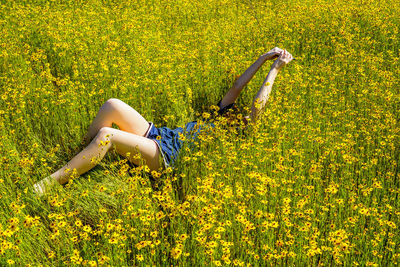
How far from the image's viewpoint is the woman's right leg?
11.9ft

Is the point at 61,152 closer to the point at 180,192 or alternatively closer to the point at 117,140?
the point at 117,140

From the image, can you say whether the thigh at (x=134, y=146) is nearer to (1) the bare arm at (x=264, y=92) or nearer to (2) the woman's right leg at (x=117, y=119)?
(2) the woman's right leg at (x=117, y=119)

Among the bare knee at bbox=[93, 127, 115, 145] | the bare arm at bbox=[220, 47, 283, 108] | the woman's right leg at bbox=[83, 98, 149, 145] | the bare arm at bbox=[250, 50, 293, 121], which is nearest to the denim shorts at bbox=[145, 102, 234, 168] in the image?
the woman's right leg at bbox=[83, 98, 149, 145]

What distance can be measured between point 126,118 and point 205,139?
34.7 inches

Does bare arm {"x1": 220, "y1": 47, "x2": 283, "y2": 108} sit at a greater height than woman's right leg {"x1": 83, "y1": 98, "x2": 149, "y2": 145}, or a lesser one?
greater

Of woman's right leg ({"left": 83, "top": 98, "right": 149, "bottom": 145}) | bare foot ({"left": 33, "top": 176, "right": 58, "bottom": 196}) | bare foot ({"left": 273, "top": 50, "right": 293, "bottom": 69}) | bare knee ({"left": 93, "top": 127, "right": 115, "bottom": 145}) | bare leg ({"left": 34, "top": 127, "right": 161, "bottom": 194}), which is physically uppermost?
bare foot ({"left": 273, "top": 50, "right": 293, "bottom": 69})

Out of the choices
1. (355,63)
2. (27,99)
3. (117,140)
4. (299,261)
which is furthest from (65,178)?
(355,63)

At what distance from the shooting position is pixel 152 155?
3371mm

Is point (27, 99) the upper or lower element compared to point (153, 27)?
lower

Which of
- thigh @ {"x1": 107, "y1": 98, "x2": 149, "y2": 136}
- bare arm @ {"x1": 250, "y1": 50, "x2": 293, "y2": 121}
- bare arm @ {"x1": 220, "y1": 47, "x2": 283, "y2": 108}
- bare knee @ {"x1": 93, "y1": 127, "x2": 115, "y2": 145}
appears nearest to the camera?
bare knee @ {"x1": 93, "y1": 127, "x2": 115, "y2": 145}

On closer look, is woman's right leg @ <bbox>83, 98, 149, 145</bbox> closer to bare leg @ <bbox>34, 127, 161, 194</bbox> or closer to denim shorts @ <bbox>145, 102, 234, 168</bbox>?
denim shorts @ <bbox>145, 102, 234, 168</bbox>

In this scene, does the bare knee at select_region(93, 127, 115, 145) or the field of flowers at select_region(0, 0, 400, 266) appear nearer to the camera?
the field of flowers at select_region(0, 0, 400, 266)

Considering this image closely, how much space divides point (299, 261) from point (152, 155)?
152 centimetres

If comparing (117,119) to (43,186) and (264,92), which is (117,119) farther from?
(264,92)
